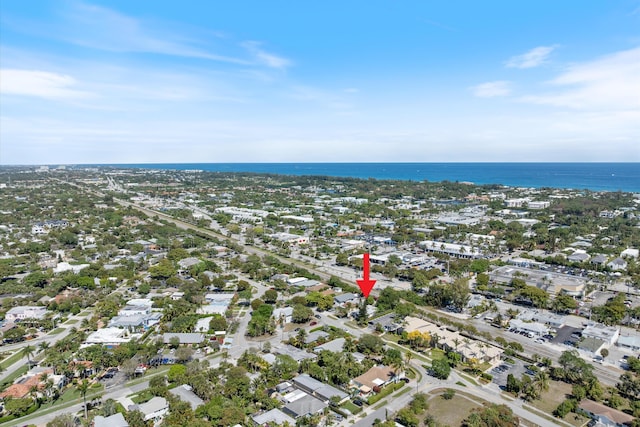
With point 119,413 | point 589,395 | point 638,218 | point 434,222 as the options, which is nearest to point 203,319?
point 119,413

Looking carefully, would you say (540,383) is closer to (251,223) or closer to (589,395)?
(589,395)

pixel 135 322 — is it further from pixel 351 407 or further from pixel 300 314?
pixel 351 407

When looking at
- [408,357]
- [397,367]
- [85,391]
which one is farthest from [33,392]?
[408,357]

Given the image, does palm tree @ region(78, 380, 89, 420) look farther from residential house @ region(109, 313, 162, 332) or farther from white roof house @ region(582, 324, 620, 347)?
white roof house @ region(582, 324, 620, 347)

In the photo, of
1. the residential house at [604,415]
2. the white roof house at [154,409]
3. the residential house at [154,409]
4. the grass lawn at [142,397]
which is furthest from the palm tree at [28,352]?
the residential house at [604,415]

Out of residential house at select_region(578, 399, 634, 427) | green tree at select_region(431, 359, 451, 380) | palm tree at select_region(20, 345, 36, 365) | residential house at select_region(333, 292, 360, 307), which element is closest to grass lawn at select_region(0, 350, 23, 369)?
palm tree at select_region(20, 345, 36, 365)
